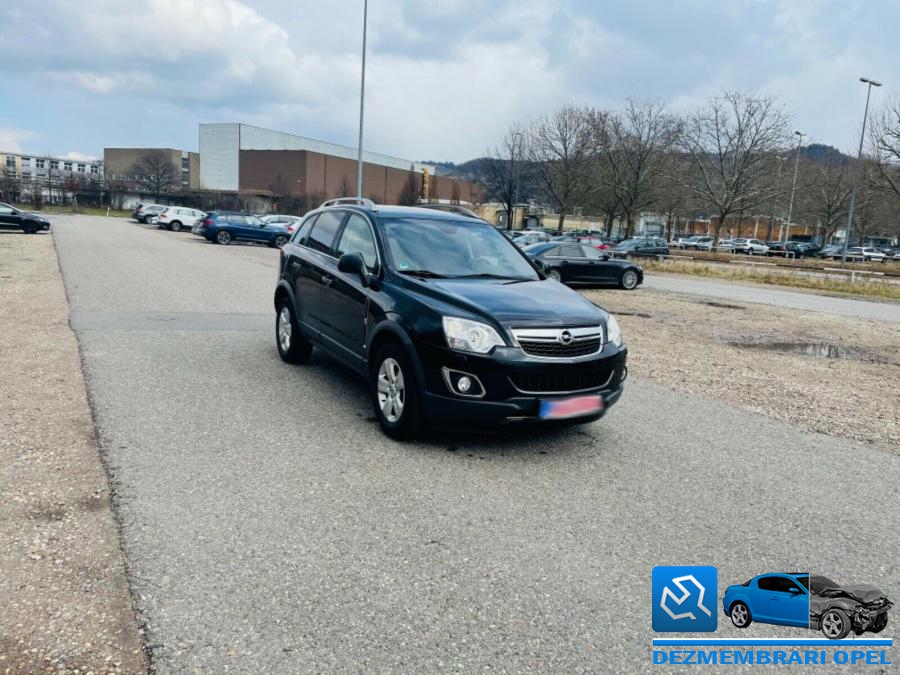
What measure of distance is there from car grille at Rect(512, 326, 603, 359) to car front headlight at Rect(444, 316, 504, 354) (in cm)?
17

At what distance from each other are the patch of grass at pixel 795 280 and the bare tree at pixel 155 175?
75.8 metres

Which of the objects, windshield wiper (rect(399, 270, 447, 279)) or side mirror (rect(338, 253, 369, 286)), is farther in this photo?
side mirror (rect(338, 253, 369, 286))

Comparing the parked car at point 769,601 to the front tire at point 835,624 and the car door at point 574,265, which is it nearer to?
the front tire at point 835,624

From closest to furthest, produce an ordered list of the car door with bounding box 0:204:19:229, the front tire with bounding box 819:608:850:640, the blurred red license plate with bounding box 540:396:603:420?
the front tire with bounding box 819:608:850:640
the blurred red license plate with bounding box 540:396:603:420
the car door with bounding box 0:204:19:229

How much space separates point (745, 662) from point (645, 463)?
7.25 feet

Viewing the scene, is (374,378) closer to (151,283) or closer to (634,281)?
(151,283)

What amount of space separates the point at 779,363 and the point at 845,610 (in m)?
6.97

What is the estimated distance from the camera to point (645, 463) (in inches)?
195

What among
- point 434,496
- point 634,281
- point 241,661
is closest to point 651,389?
point 434,496

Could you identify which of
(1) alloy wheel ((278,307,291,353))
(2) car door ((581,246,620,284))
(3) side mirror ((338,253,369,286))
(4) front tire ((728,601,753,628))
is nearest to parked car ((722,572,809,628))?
(4) front tire ((728,601,753,628))

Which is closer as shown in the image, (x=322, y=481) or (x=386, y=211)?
(x=322, y=481)

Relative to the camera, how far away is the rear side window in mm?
6980

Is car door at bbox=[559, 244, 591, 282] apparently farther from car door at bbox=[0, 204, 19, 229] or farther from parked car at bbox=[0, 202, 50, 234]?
car door at bbox=[0, 204, 19, 229]

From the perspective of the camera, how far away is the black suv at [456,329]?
15.5 ft
